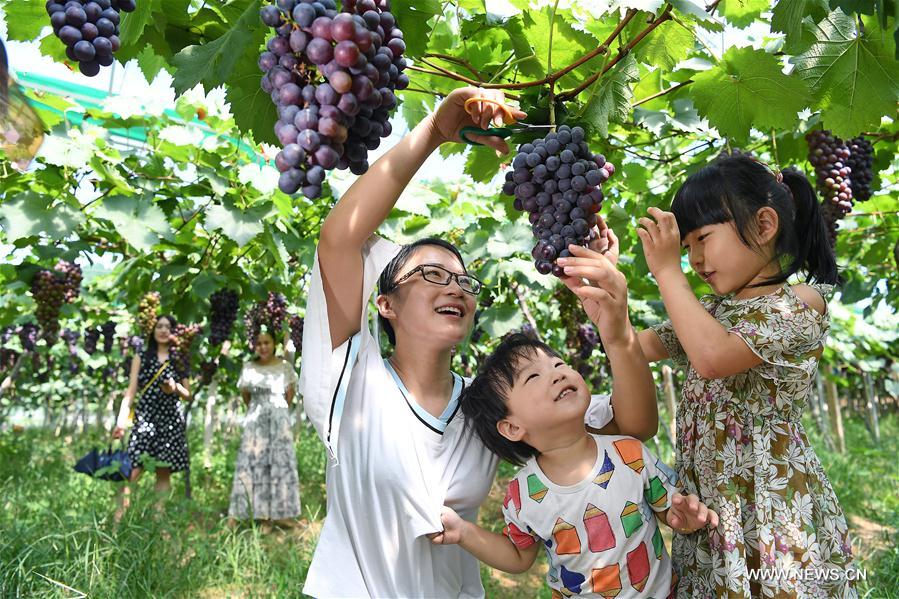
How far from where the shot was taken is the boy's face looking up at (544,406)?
151cm

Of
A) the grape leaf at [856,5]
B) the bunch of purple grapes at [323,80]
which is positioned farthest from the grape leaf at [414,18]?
the grape leaf at [856,5]

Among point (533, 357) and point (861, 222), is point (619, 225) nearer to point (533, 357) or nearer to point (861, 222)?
point (533, 357)

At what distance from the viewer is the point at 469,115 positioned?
1.34 metres

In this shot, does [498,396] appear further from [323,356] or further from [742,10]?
[742,10]

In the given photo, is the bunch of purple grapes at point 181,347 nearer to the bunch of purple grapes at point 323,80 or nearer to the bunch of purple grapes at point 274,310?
the bunch of purple grapes at point 274,310

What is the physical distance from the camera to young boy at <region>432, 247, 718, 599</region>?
141 centimetres

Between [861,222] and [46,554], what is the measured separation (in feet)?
17.0

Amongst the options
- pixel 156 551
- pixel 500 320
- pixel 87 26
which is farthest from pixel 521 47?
pixel 156 551

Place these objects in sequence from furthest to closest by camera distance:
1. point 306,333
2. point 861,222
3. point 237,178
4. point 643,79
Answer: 1. point 861,222
2. point 237,178
3. point 643,79
4. point 306,333

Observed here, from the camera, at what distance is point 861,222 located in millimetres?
4465

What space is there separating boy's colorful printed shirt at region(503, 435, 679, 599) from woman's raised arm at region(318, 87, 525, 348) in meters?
0.65

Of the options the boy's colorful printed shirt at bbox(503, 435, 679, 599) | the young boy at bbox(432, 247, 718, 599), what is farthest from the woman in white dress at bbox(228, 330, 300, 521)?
the boy's colorful printed shirt at bbox(503, 435, 679, 599)

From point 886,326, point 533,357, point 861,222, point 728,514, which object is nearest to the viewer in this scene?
point 728,514

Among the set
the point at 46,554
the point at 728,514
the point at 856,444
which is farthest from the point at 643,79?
the point at 856,444
